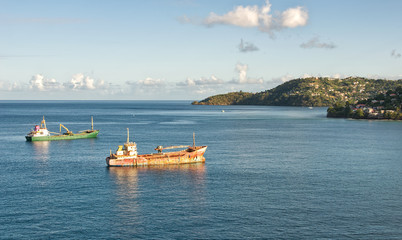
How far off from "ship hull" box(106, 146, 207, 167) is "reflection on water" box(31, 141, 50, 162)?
24.8 metres

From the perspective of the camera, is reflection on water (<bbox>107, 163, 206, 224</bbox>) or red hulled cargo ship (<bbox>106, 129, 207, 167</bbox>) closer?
reflection on water (<bbox>107, 163, 206, 224</bbox>)

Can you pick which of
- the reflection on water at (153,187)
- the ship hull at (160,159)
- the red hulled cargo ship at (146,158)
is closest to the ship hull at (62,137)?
the red hulled cargo ship at (146,158)

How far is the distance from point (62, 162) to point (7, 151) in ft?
104

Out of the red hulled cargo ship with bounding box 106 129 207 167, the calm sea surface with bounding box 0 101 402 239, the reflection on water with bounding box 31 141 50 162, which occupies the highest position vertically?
the red hulled cargo ship with bounding box 106 129 207 167

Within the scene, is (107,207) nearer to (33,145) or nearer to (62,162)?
(62,162)

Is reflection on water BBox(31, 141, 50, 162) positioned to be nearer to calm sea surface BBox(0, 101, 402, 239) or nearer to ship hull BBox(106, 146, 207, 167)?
calm sea surface BBox(0, 101, 402, 239)

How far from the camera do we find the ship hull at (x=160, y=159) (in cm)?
9906

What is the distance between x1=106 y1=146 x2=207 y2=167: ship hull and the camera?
99.1 m

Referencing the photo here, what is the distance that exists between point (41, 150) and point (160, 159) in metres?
51.8

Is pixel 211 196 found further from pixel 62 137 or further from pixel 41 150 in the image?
pixel 62 137

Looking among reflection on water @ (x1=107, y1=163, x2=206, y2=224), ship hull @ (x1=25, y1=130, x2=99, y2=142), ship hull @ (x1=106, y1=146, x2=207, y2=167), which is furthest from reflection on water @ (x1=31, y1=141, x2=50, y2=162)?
reflection on water @ (x1=107, y1=163, x2=206, y2=224)

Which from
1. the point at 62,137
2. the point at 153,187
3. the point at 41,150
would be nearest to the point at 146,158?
the point at 153,187

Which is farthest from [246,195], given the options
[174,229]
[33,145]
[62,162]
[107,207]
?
[33,145]

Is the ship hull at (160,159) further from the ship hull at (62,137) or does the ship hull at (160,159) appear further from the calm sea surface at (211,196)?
the ship hull at (62,137)
